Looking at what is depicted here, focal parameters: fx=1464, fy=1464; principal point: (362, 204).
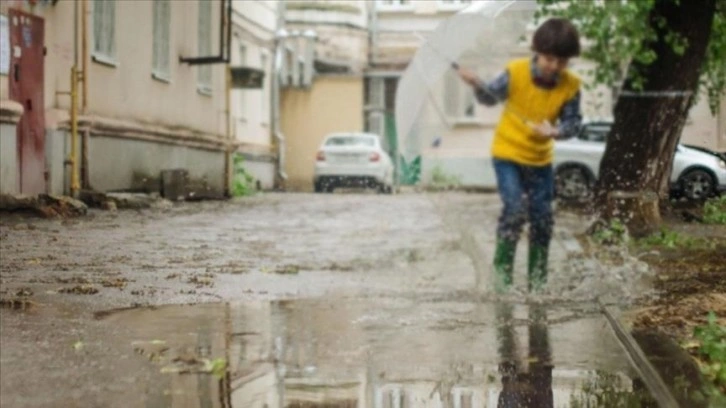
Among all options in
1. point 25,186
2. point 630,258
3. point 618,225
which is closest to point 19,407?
point 630,258

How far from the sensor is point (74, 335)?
5875mm

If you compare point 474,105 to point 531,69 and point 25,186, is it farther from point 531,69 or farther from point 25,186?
point 25,186

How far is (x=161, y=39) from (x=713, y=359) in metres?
15.7

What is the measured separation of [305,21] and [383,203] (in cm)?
1179

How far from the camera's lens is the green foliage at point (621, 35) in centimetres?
1253

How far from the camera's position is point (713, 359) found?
5512mm

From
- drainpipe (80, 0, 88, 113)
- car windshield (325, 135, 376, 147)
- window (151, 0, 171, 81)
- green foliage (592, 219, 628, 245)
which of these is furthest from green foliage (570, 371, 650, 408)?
car windshield (325, 135, 376, 147)

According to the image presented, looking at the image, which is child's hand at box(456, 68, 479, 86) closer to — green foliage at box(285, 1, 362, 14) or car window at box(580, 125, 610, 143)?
car window at box(580, 125, 610, 143)

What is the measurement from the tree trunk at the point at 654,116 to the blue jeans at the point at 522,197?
3338 mm

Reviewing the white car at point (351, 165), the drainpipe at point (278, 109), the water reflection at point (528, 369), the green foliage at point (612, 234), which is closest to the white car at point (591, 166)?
the green foliage at point (612, 234)

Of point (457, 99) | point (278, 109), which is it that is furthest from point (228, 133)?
point (457, 99)

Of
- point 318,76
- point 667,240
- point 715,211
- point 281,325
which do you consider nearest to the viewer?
point 281,325

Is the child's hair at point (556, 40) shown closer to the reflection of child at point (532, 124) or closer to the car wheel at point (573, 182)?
the reflection of child at point (532, 124)

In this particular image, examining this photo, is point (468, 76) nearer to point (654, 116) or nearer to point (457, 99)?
point (457, 99)
